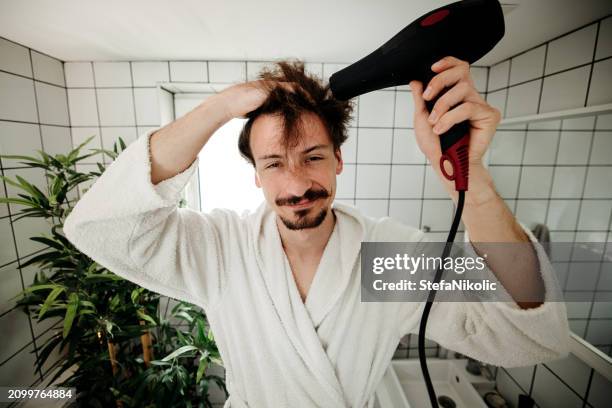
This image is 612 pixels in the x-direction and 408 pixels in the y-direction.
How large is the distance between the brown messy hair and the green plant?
79 cm

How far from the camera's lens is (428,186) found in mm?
1454

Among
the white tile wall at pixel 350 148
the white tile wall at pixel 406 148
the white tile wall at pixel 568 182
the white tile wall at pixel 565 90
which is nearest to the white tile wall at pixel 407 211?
the white tile wall at pixel 406 148

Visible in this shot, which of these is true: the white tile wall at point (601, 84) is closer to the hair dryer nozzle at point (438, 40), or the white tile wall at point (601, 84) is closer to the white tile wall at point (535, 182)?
the white tile wall at point (535, 182)

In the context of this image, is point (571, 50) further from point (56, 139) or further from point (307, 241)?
point (56, 139)

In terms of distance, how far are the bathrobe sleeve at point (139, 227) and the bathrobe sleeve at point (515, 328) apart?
2.20 feet

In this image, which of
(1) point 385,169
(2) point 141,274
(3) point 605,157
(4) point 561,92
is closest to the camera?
(2) point 141,274

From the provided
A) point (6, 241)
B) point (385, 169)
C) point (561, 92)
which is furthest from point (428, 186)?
point (6, 241)

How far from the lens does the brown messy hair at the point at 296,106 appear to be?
0.64 m

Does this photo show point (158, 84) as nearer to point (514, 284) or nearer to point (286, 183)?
point (286, 183)

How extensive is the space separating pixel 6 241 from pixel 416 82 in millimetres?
1602

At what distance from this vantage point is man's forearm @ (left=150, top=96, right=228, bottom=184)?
1.73 feet

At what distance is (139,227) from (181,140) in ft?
0.69

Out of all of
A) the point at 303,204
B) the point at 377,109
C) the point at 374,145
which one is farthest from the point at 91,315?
the point at 377,109

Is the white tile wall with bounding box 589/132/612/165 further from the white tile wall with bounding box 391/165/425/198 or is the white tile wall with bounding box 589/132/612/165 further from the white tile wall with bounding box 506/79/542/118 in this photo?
the white tile wall with bounding box 391/165/425/198
